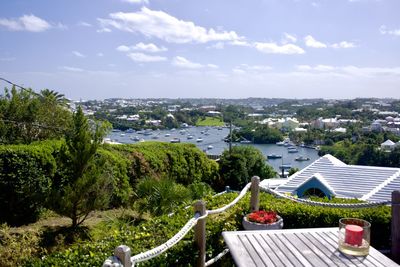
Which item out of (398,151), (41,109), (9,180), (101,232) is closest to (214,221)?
(101,232)

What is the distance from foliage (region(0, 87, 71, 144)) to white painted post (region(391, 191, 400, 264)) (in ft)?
37.1

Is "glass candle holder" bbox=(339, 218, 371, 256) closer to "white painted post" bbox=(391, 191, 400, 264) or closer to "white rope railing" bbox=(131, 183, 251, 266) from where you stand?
"white rope railing" bbox=(131, 183, 251, 266)

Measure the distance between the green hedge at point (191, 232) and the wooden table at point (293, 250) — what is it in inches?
30.8

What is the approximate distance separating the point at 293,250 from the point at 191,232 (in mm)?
1469

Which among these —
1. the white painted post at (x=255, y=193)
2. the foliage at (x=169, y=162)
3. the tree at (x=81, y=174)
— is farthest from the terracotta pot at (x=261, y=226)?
the foliage at (x=169, y=162)

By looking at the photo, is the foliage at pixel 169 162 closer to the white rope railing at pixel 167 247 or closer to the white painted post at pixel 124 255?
the white rope railing at pixel 167 247

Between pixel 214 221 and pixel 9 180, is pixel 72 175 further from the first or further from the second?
pixel 214 221

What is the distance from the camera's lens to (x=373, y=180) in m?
10.2

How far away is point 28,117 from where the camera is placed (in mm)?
14047

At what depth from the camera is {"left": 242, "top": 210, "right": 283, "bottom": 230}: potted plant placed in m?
4.59

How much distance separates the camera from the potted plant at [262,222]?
4590 mm

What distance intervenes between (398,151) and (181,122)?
56.8 m

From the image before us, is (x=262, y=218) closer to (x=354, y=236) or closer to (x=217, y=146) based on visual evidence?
(x=354, y=236)

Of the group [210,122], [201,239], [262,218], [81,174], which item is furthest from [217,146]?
[201,239]
